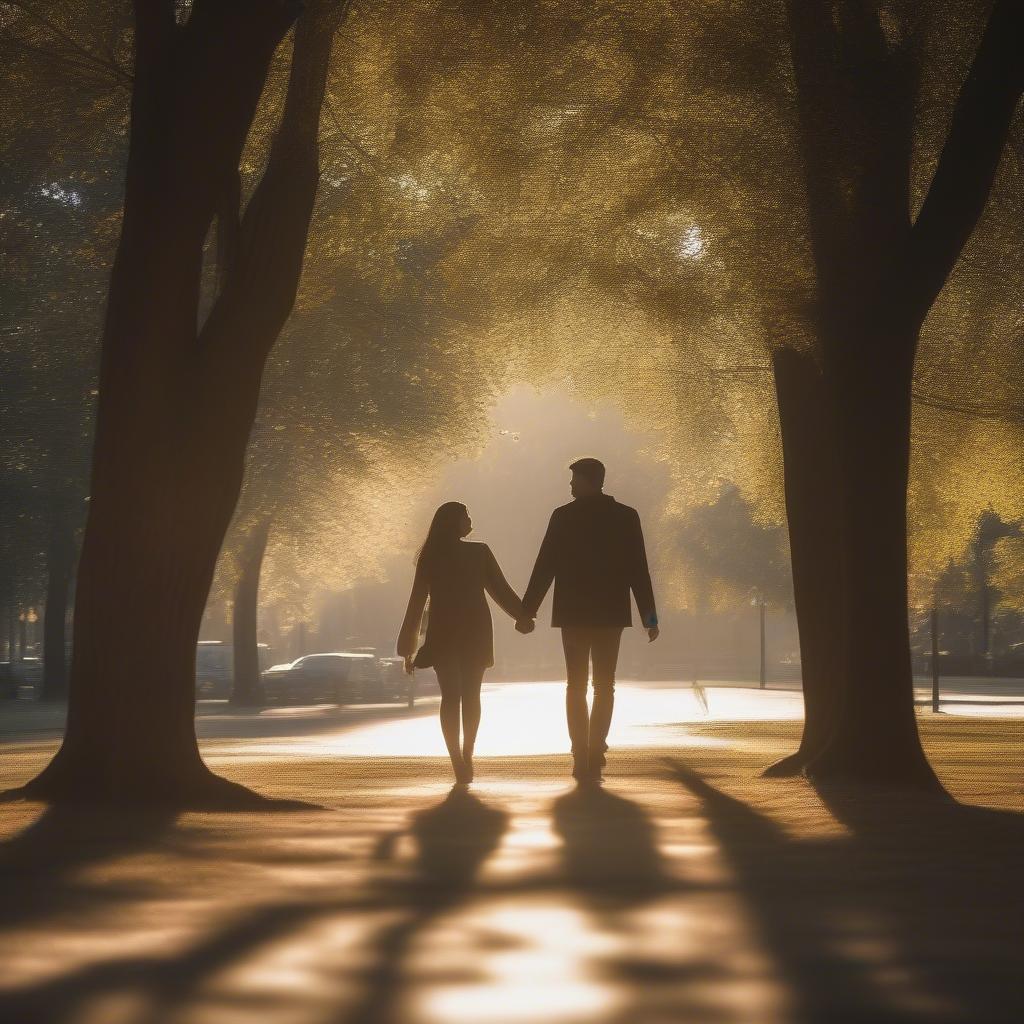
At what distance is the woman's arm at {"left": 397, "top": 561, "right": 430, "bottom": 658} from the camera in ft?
37.2

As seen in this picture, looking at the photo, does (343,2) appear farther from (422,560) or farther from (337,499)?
(337,499)

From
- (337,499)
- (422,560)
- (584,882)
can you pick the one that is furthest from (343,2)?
(337,499)

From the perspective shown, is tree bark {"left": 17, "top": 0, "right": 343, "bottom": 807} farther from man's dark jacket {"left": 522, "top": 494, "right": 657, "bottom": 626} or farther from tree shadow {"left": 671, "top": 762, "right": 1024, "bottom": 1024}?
tree shadow {"left": 671, "top": 762, "right": 1024, "bottom": 1024}

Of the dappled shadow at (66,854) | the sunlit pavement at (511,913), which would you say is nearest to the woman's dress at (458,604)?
the sunlit pavement at (511,913)

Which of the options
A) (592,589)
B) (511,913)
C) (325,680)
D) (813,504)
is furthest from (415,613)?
(325,680)

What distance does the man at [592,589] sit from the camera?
1059 cm

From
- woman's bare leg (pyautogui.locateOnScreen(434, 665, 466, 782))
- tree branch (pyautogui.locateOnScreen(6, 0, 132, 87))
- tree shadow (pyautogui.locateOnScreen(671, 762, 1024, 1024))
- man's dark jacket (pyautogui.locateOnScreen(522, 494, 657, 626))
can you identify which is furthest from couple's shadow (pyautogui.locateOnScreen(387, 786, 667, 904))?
tree branch (pyautogui.locateOnScreen(6, 0, 132, 87))

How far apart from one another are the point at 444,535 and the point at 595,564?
3.77ft

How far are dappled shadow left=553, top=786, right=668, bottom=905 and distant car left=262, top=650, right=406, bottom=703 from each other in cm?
3471

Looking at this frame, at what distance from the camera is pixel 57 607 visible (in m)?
41.1

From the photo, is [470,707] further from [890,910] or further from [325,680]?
[325,680]

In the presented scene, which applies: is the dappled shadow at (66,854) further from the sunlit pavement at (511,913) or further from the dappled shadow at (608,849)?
the dappled shadow at (608,849)

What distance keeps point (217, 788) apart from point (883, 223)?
17.9ft

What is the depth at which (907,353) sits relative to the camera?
11008 mm
